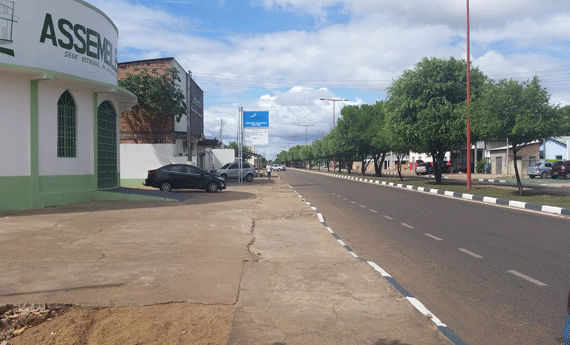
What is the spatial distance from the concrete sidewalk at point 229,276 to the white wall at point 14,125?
3221mm

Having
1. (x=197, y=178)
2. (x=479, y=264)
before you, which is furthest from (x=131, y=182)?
(x=479, y=264)

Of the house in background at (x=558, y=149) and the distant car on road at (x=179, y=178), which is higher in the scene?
the house in background at (x=558, y=149)

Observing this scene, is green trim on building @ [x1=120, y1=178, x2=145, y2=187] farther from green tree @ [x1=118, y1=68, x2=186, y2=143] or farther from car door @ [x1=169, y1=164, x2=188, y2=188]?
car door @ [x1=169, y1=164, x2=188, y2=188]

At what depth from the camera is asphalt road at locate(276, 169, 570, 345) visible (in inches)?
196

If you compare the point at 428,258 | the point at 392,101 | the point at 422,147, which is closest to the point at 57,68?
the point at 428,258

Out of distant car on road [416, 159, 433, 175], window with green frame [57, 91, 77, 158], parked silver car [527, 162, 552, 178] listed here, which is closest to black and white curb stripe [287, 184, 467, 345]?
window with green frame [57, 91, 77, 158]

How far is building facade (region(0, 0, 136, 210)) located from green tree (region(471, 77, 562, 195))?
15.7 metres

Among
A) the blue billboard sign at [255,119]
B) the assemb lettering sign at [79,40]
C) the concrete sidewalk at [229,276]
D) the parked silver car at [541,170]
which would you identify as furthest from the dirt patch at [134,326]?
the parked silver car at [541,170]

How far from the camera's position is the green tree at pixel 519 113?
19781 mm

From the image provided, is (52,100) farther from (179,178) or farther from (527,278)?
(527,278)

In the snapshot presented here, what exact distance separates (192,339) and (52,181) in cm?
1326

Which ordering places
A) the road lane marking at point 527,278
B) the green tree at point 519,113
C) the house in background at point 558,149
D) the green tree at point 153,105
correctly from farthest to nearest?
the house in background at point 558,149 < the green tree at point 153,105 < the green tree at point 519,113 < the road lane marking at point 527,278

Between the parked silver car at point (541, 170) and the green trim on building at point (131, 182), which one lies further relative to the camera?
the parked silver car at point (541, 170)

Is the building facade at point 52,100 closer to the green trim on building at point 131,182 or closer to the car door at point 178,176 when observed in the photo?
the car door at point 178,176
